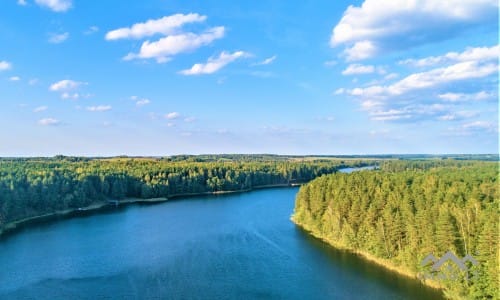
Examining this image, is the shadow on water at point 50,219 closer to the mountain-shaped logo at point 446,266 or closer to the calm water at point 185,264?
the calm water at point 185,264

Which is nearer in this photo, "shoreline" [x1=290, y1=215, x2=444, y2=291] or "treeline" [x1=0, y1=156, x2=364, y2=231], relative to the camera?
"shoreline" [x1=290, y1=215, x2=444, y2=291]

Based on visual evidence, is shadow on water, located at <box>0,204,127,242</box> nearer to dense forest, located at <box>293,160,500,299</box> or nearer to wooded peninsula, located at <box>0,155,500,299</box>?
wooded peninsula, located at <box>0,155,500,299</box>

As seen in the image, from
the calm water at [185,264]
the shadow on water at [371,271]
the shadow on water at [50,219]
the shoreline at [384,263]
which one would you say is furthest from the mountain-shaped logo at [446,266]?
the shadow on water at [50,219]

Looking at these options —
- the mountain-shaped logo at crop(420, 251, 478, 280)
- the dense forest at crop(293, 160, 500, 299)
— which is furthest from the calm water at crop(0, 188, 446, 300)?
the dense forest at crop(293, 160, 500, 299)

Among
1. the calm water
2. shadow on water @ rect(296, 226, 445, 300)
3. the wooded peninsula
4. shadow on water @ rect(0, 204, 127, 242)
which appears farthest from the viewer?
shadow on water @ rect(0, 204, 127, 242)

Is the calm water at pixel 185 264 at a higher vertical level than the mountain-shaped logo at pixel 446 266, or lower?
lower

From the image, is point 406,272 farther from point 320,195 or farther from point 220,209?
point 220,209

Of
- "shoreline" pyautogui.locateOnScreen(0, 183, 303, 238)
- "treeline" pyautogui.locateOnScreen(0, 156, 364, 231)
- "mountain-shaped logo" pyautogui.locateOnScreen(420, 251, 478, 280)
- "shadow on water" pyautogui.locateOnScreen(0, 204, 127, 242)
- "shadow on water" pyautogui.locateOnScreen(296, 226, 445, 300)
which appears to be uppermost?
"treeline" pyautogui.locateOnScreen(0, 156, 364, 231)
